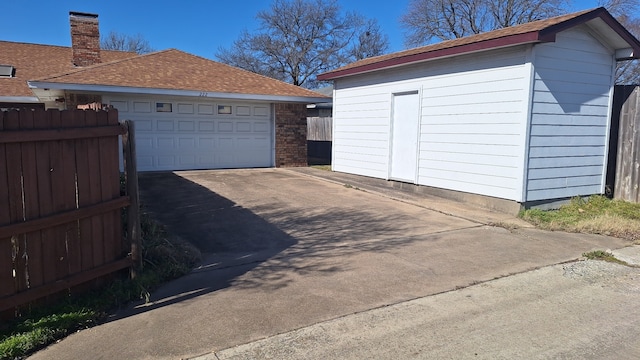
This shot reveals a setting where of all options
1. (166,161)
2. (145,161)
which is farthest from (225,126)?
(145,161)

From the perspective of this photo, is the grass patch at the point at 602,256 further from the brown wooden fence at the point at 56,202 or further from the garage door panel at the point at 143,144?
the garage door panel at the point at 143,144

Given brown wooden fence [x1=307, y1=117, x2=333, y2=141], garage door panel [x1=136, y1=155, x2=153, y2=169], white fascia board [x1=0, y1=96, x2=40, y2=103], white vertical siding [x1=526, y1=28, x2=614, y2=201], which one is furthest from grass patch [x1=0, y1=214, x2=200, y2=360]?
brown wooden fence [x1=307, y1=117, x2=333, y2=141]

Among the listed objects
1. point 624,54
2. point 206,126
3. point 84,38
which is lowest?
point 206,126

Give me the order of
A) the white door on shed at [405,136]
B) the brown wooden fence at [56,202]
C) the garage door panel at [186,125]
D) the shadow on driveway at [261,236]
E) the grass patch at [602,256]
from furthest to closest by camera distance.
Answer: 1. the garage door panel at [186,125]
2. the white door on shed at [405,136]
3. the grass patch at [602,256]
4. the shadow on driveway at [261,236]
5. the brown wooden fence at [56,202]

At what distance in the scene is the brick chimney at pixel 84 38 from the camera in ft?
51.7

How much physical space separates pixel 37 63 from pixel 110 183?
1795 centimetres

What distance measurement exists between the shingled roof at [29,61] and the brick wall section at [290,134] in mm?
7727

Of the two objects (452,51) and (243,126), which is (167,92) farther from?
(452,51)

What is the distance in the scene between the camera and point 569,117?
9109 millimetres

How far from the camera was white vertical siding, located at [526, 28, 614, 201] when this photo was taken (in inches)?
338

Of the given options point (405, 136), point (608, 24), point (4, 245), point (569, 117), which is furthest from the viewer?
point (405, 136)

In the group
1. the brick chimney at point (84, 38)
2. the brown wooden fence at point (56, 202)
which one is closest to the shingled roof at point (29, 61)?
the brick chimney at point (84, 38)

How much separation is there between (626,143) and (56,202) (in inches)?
425

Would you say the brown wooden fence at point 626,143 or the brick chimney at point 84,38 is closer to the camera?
the brown wooden fence at point 626,143
